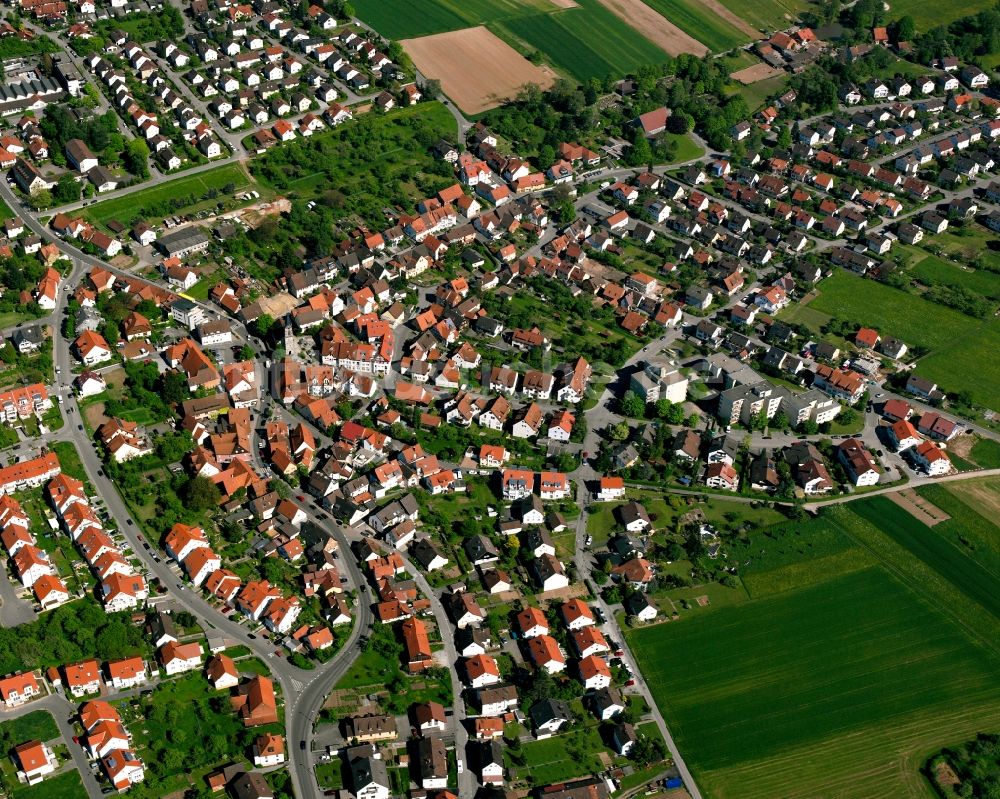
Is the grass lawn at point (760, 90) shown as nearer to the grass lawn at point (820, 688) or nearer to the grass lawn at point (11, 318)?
the grass lawn at point (820, 688)

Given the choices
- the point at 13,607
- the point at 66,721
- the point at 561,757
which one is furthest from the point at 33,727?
the point at 561,757

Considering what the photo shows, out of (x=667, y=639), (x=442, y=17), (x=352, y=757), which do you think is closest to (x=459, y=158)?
(x=442, y=17)

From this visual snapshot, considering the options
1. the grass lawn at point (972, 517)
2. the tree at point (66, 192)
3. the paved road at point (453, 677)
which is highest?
the grass lawn at point (972, 517)

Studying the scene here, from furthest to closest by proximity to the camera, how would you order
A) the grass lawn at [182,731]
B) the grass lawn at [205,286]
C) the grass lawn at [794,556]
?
the grass lawn at [205,286] < the grass lawn at [794,556] < the grass lawn at [182,731]

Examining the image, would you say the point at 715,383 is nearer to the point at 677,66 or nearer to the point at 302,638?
A: the point at 302,638

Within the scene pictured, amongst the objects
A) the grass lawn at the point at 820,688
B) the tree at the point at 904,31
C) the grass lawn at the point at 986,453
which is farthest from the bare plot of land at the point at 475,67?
the grass lawn at the point at 820,688

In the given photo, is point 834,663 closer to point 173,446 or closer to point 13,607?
point 173,446

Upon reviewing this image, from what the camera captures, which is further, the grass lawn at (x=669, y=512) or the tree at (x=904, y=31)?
the tree at (x=904, y=31)
